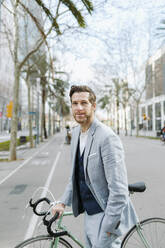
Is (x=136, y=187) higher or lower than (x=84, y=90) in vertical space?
lower

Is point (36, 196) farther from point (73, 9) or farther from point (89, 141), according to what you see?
point (73, 9)

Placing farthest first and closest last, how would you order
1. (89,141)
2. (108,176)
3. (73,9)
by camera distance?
(73,9), (89,141), (108,176)

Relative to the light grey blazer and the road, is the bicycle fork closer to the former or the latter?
the light grey blazer

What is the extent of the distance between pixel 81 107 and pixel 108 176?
53 centimetres

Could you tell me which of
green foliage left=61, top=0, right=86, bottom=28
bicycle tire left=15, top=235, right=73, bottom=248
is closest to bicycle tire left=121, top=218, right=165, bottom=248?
bicycle tire left=15, top=235, right=73, bottom=248

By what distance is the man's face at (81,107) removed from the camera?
2.24m

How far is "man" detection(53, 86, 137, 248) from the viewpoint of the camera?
2.07 m

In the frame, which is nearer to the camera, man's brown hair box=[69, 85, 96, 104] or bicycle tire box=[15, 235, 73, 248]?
bicycle tire box=[15, 235, 73, 248]

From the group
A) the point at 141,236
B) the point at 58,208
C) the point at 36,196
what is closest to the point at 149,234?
the point at 141,236

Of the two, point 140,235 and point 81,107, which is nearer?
point 81,107

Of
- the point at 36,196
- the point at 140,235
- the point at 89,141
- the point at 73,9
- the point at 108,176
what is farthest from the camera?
the point at 73,9

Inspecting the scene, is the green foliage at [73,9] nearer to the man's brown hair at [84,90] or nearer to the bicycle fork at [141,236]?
the man's brown hair at [84,90]

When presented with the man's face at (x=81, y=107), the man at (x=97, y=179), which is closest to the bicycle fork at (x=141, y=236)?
the man at (x=97, y=179)

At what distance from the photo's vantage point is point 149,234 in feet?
8.36
